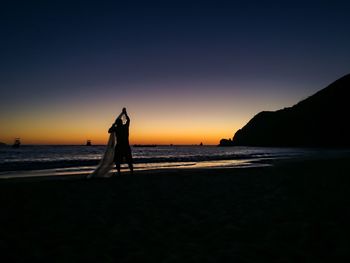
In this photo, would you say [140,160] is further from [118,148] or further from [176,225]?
[176,225]

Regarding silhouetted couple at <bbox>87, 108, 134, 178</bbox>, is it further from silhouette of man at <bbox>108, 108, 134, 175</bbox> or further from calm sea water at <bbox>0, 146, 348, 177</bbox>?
calm sea water at <bbox>0, 146, 348, 177</bbox>

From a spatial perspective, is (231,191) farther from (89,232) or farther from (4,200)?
(4,200)

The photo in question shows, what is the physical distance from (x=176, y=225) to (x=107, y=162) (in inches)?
416

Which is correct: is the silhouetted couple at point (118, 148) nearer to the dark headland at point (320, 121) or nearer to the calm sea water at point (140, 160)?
the calm sea water at point (140, 160)

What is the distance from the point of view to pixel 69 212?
312 inches

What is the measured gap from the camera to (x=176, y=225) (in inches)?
258

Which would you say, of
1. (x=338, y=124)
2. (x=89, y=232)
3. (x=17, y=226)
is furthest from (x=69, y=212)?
(x=338, y=124)

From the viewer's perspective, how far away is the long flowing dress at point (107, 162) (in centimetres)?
1618

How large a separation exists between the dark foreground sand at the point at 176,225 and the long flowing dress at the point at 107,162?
4.83 meters

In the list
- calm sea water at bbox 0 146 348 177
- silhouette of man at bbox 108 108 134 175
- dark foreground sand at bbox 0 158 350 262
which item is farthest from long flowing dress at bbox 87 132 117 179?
calm sea water at bbox 0 146 348 177

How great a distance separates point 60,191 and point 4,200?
2018 millimetres

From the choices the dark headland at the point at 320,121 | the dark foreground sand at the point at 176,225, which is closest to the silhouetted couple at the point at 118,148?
the dark foreground sand at the point at 176,225

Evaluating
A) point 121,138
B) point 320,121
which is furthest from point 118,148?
point 320,121

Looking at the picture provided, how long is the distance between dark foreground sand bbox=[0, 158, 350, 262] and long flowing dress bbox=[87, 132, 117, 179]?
4.83 m
